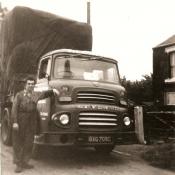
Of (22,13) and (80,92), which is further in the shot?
(22,13)

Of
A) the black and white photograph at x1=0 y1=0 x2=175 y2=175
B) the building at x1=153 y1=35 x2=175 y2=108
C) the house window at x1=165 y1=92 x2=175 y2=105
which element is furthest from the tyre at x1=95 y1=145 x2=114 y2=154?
the house window at x1=165 y1=92 x2=175 y2=105

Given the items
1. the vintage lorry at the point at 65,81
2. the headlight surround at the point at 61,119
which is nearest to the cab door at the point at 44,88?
the vintage lorry at the point at 65,81

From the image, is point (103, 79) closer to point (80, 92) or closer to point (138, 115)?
point (80, 92)

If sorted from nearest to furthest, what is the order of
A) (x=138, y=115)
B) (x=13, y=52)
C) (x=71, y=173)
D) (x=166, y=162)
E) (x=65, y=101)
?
(x=71, y=173) → (x=65, y=101) → (x=166, y=162) → (x=13, y=52) → (x=138, y=115)

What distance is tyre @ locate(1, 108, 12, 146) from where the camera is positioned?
31.5ft

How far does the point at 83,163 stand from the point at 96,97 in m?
1.43

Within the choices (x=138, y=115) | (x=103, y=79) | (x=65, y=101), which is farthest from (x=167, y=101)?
(x=65, y=101)

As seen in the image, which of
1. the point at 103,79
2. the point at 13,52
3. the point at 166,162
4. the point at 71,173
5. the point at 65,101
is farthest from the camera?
the point at 13,52

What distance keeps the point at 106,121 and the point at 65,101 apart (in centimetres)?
97

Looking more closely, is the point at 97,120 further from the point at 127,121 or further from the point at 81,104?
the point at 127,121

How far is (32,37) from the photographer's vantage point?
10094mm

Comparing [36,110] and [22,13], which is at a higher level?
[22,13]

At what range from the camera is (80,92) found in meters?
7.96

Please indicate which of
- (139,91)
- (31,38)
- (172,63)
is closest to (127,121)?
(31,38)
